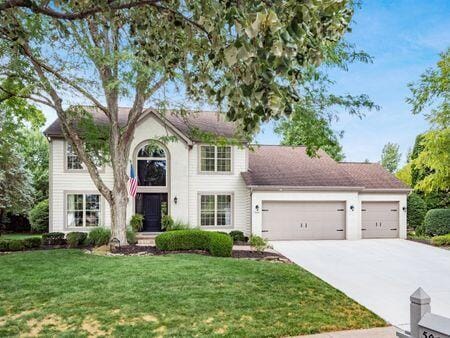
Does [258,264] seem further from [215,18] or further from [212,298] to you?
[215,18]

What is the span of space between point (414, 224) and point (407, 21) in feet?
40.1

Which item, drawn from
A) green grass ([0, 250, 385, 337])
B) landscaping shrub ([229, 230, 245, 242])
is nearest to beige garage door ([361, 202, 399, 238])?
landscaping shrub ([229, 230, 245, 242])

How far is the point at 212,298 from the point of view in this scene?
687cm

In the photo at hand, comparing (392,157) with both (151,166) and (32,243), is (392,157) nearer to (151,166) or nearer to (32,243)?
(151,166)

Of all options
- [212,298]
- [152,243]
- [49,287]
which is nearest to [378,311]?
[212,298]

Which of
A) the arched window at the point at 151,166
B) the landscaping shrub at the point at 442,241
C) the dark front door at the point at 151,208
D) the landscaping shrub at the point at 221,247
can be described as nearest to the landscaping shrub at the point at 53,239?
the dark front door at the point at 151,208

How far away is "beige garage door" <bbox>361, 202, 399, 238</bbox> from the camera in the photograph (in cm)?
1847

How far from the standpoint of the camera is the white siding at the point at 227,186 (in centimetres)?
1772

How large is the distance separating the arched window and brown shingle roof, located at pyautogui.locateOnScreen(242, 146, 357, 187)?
13.6 ft

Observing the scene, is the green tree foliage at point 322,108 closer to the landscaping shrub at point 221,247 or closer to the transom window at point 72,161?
the landscaping shrub at point 221,247

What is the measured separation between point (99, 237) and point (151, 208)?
11.4 feet

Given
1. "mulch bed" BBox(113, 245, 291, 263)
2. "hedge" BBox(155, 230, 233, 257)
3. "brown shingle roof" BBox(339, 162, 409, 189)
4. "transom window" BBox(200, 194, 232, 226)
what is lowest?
"mulch bed" BBox(113, 245, 291, 263)

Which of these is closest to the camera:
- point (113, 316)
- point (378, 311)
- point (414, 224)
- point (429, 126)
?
point (113, 316)

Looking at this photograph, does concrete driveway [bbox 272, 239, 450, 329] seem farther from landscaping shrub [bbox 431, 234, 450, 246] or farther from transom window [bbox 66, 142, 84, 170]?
transom window [bbox 66, 142, 84, 170]
